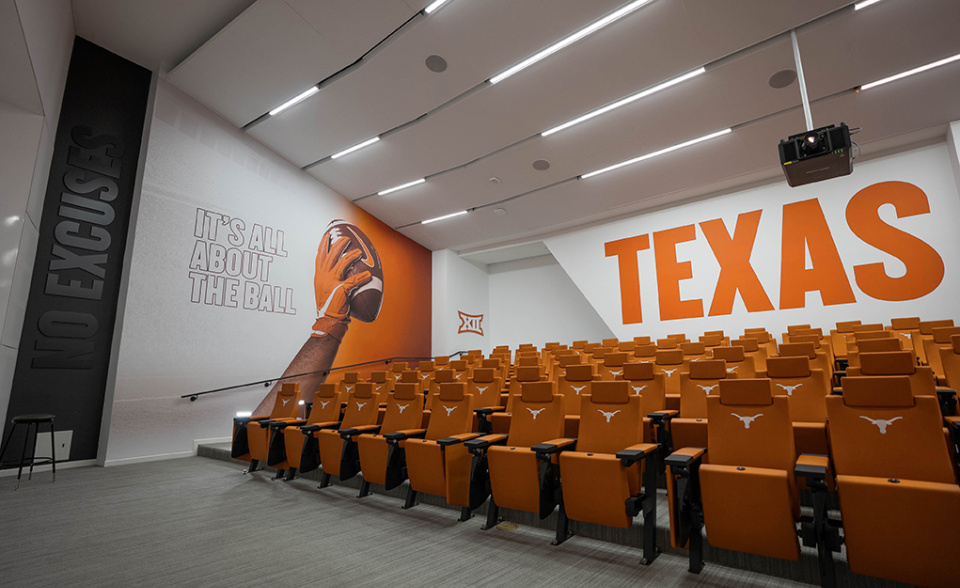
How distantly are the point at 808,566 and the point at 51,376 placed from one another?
713 centimetres

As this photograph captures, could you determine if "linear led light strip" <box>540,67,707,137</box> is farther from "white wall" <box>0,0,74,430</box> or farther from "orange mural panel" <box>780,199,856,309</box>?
"white wall" <box>0,0,74,430</box>

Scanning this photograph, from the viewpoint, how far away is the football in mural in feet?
29.1

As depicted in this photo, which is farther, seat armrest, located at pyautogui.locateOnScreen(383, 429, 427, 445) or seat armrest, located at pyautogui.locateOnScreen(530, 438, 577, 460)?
seat armrest, located at pyautogui.locateOnScreen(383, 429, 427, 445)

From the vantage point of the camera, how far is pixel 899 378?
82.7 inches

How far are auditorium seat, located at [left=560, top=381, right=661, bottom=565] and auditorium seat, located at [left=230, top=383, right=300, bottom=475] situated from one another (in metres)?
3.03

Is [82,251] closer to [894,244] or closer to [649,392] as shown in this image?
[649,392]

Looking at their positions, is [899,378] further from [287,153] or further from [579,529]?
[287,153]

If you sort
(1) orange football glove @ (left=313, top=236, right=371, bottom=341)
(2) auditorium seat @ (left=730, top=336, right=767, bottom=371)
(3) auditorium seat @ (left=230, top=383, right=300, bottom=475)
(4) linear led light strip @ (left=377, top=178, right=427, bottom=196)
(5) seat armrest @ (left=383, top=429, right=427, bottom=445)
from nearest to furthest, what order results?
(5) seat armrest @ (left=383, top=429, right=427, bottom=445) < (3) auditorium seat @ (left=230, top=383, right=300, bottom=475) < (2) auditorium seat @ (left=730, top=336, right=767, bottom=371) < (1) orange football glove @ (left=313, top=236, right=371, bottom=341) < (4) linear led light strip @ (left=377, top=178, right=427, bottom=196)

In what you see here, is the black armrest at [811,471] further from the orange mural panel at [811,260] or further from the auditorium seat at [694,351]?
the orange mural panel at [811,260]

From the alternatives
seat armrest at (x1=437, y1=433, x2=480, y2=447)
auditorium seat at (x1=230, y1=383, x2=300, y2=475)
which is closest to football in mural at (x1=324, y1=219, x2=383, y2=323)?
auditorium seat at (x1=230, y1=383, x2=300, y2=475)

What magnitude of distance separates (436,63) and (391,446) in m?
4.81

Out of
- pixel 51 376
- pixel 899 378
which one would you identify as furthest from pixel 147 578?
pixel 51 376

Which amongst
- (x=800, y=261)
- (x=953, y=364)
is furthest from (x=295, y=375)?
(x=800, y=261)

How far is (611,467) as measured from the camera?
2.34 m
